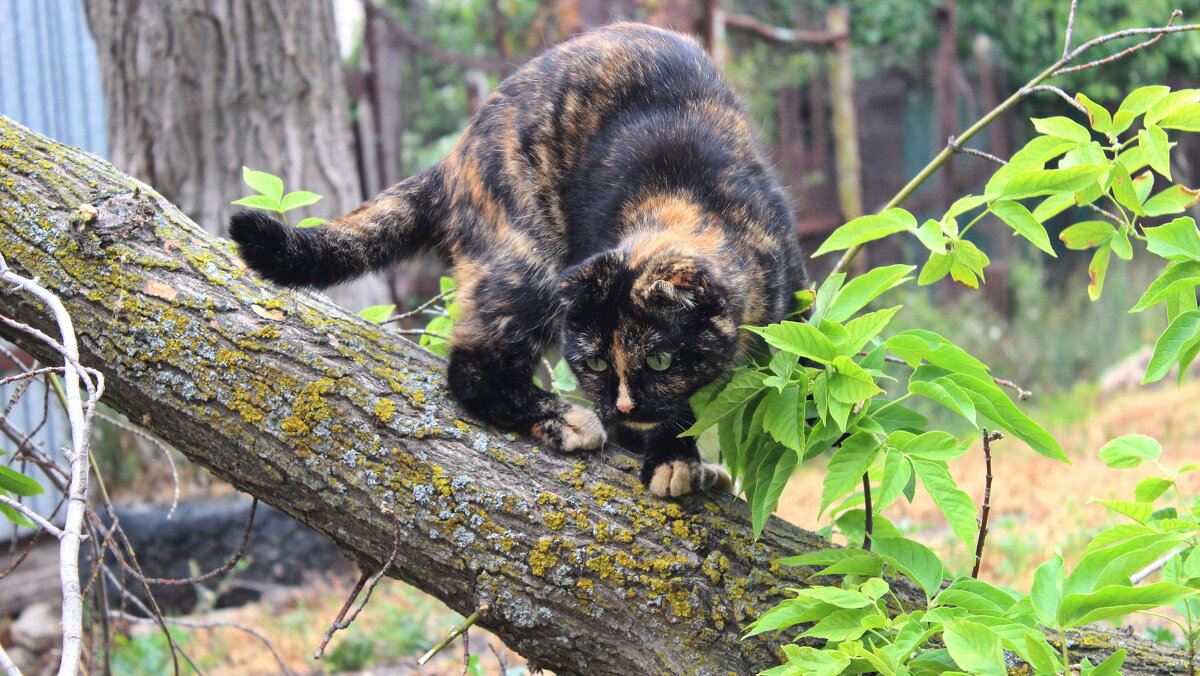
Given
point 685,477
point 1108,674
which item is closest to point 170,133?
point 685,477

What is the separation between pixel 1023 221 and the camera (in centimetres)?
170

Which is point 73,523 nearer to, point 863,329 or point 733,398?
point 733,398

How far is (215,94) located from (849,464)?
3.89 meters

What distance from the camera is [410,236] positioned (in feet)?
8.75

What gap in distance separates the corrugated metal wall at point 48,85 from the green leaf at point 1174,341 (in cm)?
528

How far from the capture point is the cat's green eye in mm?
2240

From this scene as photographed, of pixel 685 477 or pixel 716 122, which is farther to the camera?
pixel 716 122

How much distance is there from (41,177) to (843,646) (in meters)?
2.00

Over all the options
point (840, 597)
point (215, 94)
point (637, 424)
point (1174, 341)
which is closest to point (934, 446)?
point (840, 597)

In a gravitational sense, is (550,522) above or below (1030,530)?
above

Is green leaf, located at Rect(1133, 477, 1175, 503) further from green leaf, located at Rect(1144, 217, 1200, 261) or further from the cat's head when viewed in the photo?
the cat's head

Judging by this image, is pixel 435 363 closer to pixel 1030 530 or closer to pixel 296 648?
pixel 296 648

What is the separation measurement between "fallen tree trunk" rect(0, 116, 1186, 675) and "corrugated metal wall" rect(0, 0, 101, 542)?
3.62m

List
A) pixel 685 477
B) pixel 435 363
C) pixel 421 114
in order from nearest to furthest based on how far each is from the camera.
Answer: pixel 685 477, pixel 435 363, pixel 421 114
